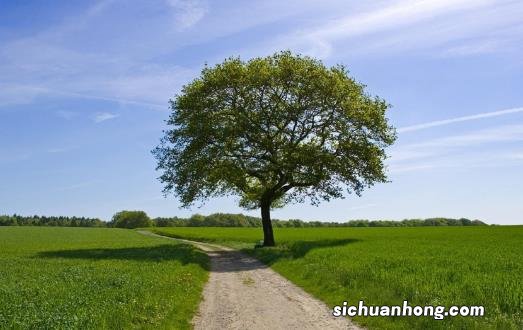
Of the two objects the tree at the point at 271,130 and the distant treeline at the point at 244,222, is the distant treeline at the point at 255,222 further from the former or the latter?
the tree at the point at 271,130

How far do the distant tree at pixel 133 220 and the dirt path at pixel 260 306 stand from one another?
521ft

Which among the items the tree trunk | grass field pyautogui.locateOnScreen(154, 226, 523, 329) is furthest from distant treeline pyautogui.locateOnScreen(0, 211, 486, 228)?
grass field pyautogui.locateOnScreen(154, 226, 523, 329)

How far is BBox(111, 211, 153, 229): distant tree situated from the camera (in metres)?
182

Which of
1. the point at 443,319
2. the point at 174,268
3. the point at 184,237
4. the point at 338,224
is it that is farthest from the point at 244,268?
the point at 338,224

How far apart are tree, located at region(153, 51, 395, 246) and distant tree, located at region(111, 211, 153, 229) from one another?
5312 inches

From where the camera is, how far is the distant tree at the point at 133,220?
596 ft

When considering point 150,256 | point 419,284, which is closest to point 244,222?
point 150,256

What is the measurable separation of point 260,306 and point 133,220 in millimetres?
174042

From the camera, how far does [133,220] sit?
7298 inches

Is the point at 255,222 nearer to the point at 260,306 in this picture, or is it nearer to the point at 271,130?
the point at 271,130

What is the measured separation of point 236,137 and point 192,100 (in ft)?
17.7

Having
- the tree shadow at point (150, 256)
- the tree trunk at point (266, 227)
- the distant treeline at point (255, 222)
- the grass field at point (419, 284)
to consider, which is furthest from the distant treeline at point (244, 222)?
the grass field at point (419, 284)

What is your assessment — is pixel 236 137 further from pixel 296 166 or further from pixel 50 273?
pixel 50 273

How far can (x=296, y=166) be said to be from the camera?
4897cm
